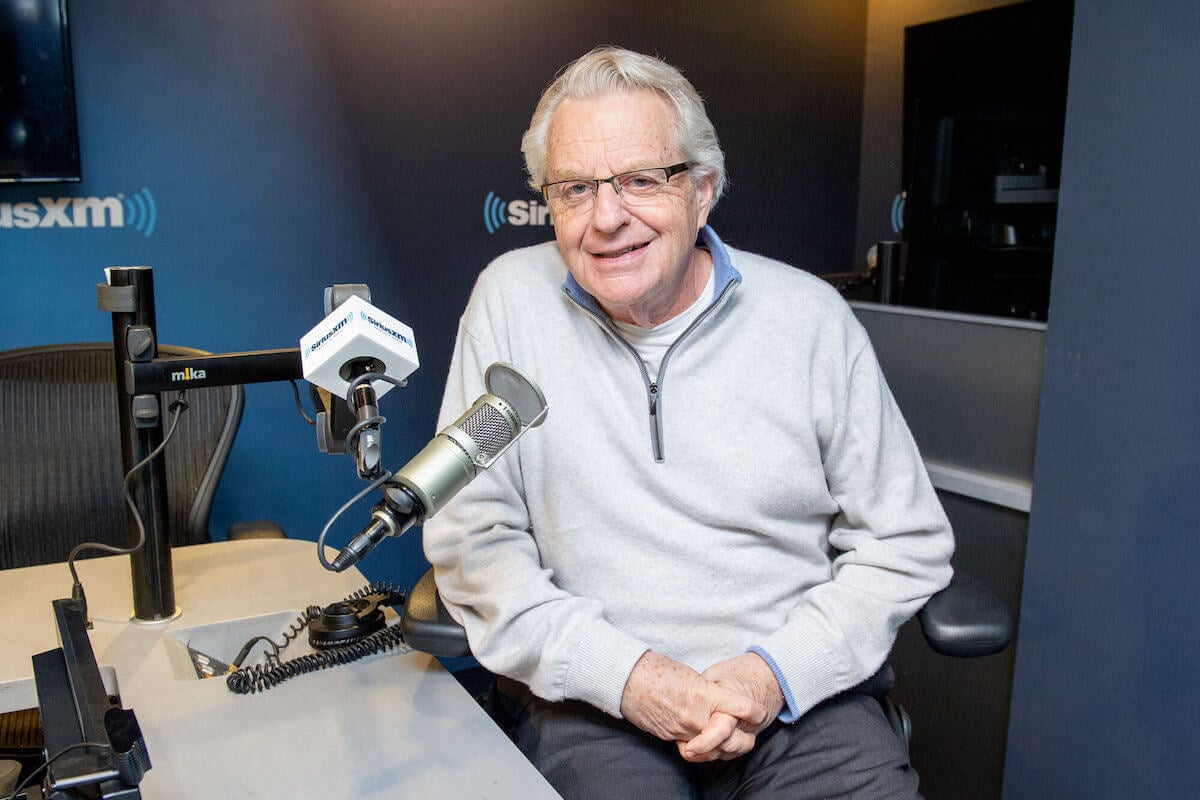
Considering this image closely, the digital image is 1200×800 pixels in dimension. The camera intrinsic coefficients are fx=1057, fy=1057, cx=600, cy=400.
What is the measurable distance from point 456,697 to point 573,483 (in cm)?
41

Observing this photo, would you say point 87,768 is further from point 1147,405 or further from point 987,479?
point 987,479

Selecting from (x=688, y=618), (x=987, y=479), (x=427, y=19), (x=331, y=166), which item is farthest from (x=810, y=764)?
(x=427, y=19)

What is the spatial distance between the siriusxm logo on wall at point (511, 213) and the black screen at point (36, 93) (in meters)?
1.07

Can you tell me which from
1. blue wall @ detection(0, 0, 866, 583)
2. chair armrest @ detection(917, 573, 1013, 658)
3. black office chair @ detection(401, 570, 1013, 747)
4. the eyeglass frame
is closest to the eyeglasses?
the eyeglass frame

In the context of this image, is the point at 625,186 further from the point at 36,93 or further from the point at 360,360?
the point at 36,93

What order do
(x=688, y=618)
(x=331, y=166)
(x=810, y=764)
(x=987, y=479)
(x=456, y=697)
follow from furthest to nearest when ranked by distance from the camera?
(x=331, y=166) < (x=987, y=479) < (x=688, y=618) < (x=810, y=764) < (x=456, y=697)

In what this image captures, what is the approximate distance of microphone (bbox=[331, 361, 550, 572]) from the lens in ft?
2.91

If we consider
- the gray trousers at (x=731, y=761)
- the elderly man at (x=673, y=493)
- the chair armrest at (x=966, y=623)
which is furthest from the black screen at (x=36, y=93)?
the chair armrest at (x=966, y=623)

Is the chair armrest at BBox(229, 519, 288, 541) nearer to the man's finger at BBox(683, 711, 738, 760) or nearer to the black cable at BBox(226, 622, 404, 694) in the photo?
the black cable at BBox(226, 622, 404, 694)

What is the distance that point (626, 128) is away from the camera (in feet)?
5.22

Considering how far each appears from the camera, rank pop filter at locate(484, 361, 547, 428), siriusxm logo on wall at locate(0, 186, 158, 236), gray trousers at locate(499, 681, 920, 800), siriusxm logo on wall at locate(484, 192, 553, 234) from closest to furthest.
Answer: pop filter at locate(484, 361, 547, 428) → gray trousers at locate(499, 681, 920, 800) → siriusxm logo on wall at locate(0, 186, 158, 236) → siriusxm logo on wall at locate(484, 192, 553, 234)

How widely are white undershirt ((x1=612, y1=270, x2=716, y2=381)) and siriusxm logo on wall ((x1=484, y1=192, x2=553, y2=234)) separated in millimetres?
1400

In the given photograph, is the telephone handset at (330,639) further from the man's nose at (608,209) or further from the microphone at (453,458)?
the man's nose at (608,209)

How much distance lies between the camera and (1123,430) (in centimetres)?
193
